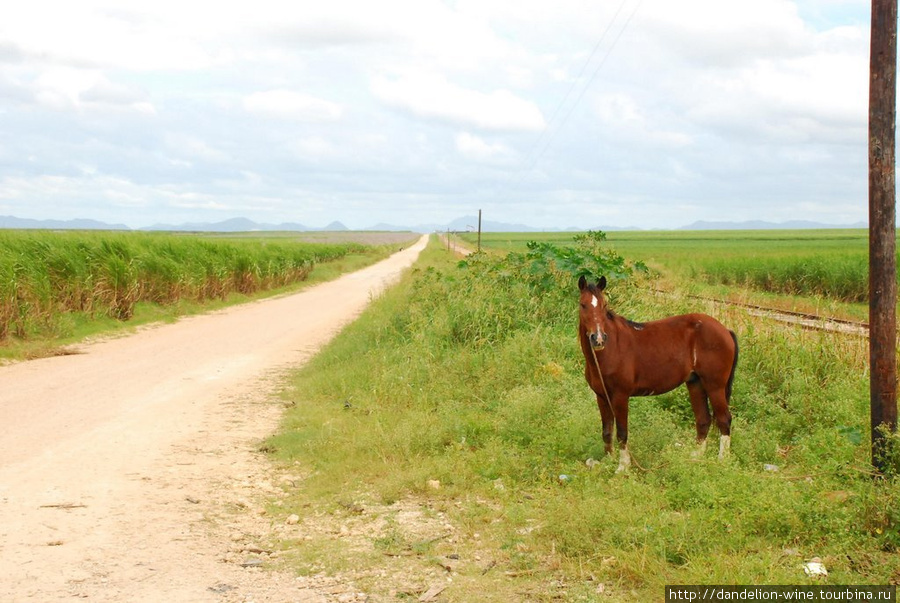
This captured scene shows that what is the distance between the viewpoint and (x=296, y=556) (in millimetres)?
5562

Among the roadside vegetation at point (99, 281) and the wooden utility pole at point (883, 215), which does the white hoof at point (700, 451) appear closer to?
the wooden utility pole at point (883, 215)

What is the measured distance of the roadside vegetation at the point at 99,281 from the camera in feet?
50.4

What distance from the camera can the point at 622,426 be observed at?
6957 mm

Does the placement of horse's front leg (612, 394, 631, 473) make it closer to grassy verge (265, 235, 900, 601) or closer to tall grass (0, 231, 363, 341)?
grassy verge (265, 235, 900, 601)

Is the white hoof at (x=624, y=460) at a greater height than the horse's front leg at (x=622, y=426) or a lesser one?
lesser

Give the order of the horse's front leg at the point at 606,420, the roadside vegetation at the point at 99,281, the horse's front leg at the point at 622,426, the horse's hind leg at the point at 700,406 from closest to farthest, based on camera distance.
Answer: the horse's front leg at the point at 622,426 → the horse's front leg at the point at 606,420 → the horse's hind leg at the point at 700,406 → the roadside vegetation at the point at 99,281

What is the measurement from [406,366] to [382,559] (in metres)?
5.72

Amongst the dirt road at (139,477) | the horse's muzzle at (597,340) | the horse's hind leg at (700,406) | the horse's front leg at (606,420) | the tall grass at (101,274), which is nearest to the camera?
the dirt road at (139,477)

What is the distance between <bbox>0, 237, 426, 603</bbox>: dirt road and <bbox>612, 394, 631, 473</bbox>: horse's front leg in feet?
9.69

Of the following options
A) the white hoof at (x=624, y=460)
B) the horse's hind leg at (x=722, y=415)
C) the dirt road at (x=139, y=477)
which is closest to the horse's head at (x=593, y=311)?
the white hoof at (x=624, y=460)

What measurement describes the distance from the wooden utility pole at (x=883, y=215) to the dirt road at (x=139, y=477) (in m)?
4.19

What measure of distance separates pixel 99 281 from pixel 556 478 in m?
14.6

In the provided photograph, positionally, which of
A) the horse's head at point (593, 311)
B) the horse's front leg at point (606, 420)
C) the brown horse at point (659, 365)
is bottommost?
the horse's front leg at point (606, 420)

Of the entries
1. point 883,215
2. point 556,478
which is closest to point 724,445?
point 556,478
